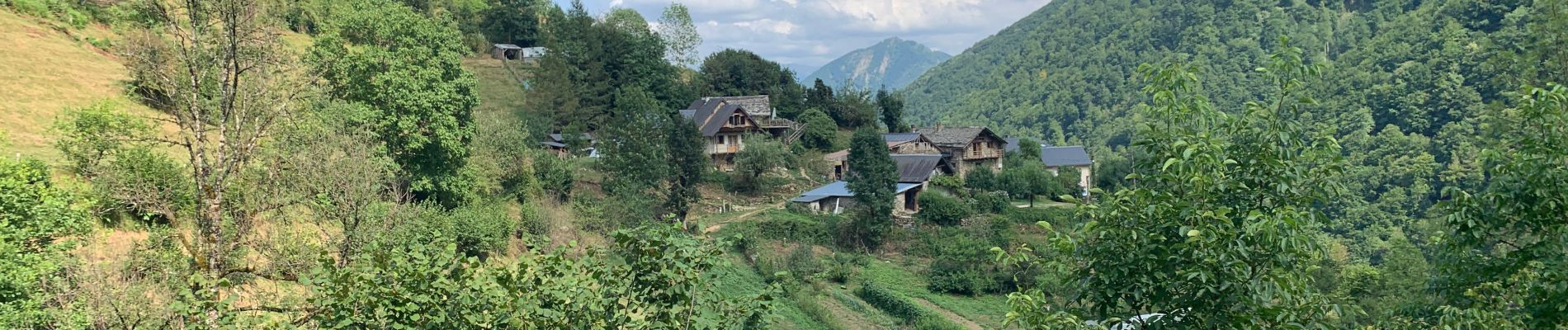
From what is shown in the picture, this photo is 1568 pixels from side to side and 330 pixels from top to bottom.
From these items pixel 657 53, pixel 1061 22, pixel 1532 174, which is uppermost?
pixel 1061 22

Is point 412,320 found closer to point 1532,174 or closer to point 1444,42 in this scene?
point 1532,174

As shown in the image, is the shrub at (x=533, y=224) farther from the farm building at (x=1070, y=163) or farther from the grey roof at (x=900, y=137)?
the farm building at (x=1070, y=163)

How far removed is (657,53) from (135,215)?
3681cm

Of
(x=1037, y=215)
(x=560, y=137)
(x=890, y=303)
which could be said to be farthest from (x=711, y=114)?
(x=890, y=303)

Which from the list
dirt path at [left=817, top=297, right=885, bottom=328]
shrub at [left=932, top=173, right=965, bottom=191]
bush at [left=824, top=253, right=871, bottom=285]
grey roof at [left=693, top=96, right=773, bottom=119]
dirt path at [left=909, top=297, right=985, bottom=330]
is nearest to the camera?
dirt path at [left=817, top=297, right=885, bottom=328]

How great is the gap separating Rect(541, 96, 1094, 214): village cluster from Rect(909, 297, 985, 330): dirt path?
439 inches

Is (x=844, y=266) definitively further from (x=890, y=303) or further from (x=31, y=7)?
(x=31, y=7)

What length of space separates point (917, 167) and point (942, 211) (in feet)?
20.5

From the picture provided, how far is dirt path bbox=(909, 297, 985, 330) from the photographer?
25344 millimetres

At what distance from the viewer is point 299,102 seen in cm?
1414

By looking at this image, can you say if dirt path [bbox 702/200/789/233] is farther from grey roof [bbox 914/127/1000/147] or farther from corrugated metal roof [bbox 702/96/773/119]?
grey roof [bbox 914/127/1000/147]

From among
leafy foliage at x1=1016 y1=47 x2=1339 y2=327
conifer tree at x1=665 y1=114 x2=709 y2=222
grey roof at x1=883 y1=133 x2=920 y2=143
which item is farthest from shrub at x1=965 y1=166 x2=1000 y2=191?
leafy foliage at x1=1016 y1=47 x2=1339 y2=327

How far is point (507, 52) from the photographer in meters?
59.3

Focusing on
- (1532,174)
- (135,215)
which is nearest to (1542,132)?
(1532,174)
